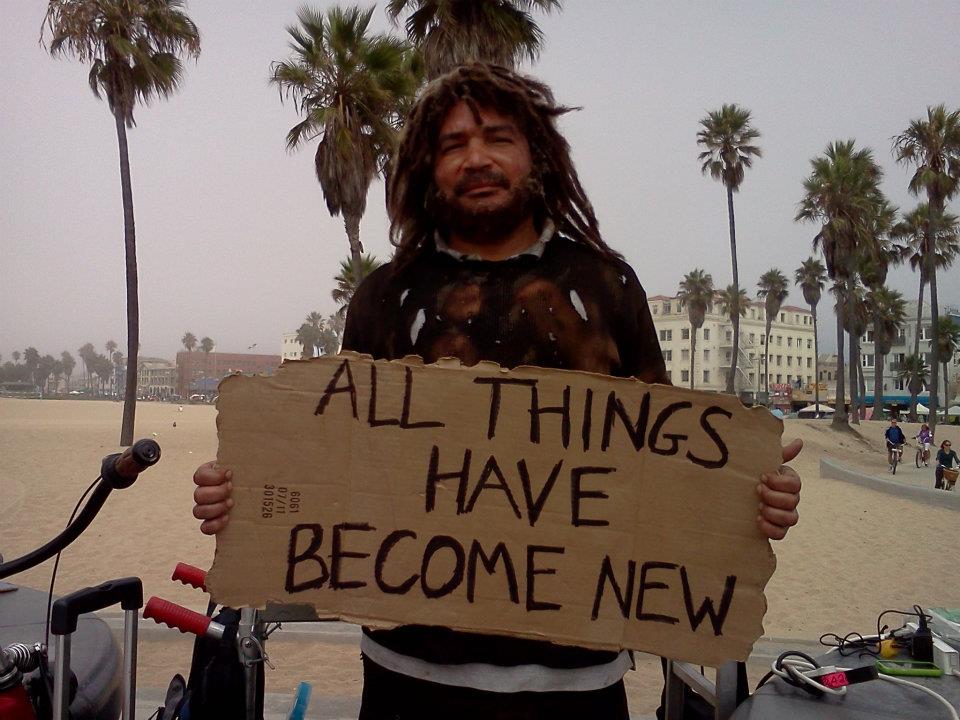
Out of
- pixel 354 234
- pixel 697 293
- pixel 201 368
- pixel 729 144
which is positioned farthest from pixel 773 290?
pixel 201 368

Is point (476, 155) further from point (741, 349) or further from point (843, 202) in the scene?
point (741, 349)

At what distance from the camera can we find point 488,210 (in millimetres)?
1657

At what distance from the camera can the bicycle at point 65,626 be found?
4.71 ft

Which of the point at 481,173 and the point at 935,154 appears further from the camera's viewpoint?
the point at 935,154

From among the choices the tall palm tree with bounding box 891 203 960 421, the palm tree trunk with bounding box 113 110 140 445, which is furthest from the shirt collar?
the tall palm tree with bounding box 891 203 960 421

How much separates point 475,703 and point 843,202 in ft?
118

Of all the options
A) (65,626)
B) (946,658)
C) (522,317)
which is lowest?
(946,658)

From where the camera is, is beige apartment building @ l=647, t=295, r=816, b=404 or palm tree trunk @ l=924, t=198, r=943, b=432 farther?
beige apartment building @ l=647, t=295, r=816, b=404

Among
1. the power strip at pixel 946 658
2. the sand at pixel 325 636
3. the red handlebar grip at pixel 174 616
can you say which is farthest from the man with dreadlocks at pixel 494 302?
the sand at pixel 325 636

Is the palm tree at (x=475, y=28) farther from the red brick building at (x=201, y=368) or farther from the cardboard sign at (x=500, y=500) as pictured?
the red brick building at (x=201, y=368)

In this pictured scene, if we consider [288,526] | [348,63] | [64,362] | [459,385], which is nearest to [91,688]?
[288,526]

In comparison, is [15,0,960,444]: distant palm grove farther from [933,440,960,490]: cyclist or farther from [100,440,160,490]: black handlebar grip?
[933,440,960,490]: cyclist

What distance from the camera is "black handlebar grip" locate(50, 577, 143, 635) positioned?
1439 mm

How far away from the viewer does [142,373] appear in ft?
472
